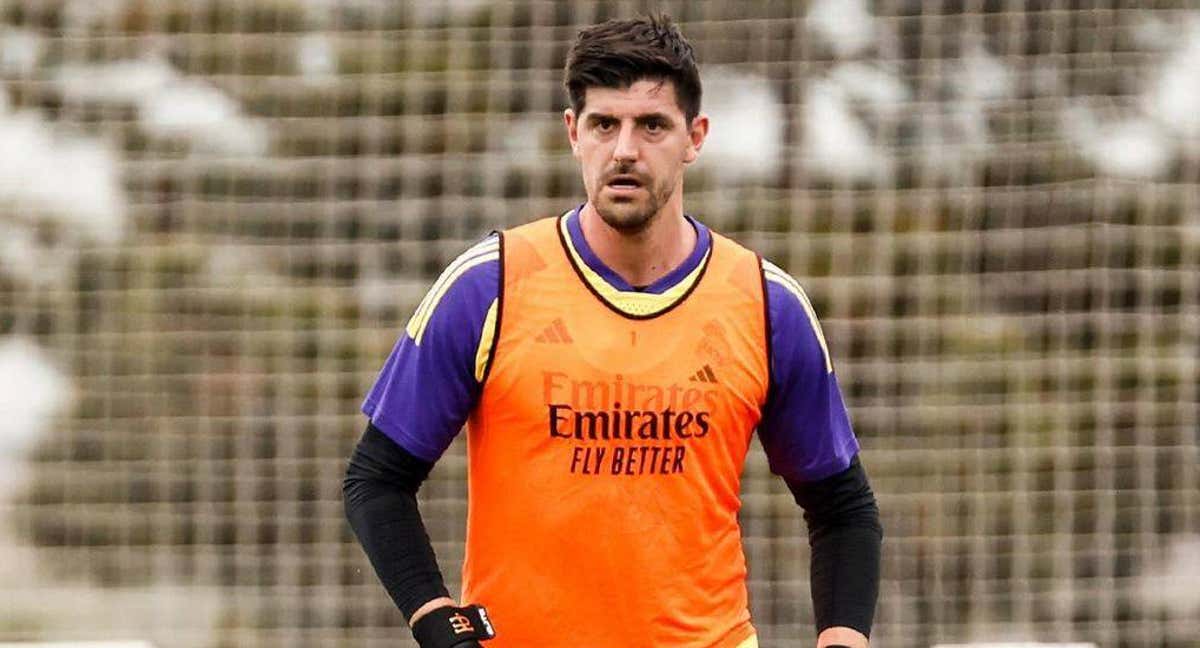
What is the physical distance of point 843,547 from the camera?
3314mm

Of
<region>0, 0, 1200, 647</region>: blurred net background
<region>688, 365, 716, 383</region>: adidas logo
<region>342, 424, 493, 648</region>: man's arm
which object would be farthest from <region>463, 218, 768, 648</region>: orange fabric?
<region>0, 0, 1200, 647</region>: blurred net background

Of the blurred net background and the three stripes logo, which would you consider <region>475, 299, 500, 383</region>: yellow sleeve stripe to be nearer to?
the three stripes logo

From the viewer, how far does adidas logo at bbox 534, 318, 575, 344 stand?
10.0 feet

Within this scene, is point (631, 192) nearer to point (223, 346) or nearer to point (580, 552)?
point (580, 552)

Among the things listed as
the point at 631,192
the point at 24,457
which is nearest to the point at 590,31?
the point at 631,192

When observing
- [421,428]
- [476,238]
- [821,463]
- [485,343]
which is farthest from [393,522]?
[476,238]

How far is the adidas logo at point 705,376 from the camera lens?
3.11 metres

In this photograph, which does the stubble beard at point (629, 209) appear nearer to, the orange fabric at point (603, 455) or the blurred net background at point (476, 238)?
the orange fabric at point (603, 455)

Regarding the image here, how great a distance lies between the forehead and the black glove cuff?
0.79m

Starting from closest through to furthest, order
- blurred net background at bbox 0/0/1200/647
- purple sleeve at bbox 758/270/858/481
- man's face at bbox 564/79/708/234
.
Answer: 1. man's face at bbox 564/79/708/234
2. purple sleeve at bbox 758/270/858/481
3. blurred net background at bbox 0/0/1200/647

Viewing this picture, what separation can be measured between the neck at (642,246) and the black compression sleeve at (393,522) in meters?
0.43

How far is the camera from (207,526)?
21.6 ft

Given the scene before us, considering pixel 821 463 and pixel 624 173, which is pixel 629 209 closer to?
pixel 624 173

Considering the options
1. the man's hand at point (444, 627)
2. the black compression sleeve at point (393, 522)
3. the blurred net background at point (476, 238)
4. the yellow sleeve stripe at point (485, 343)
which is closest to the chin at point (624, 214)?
the yellow sleeve stripe at point (485, 343)
